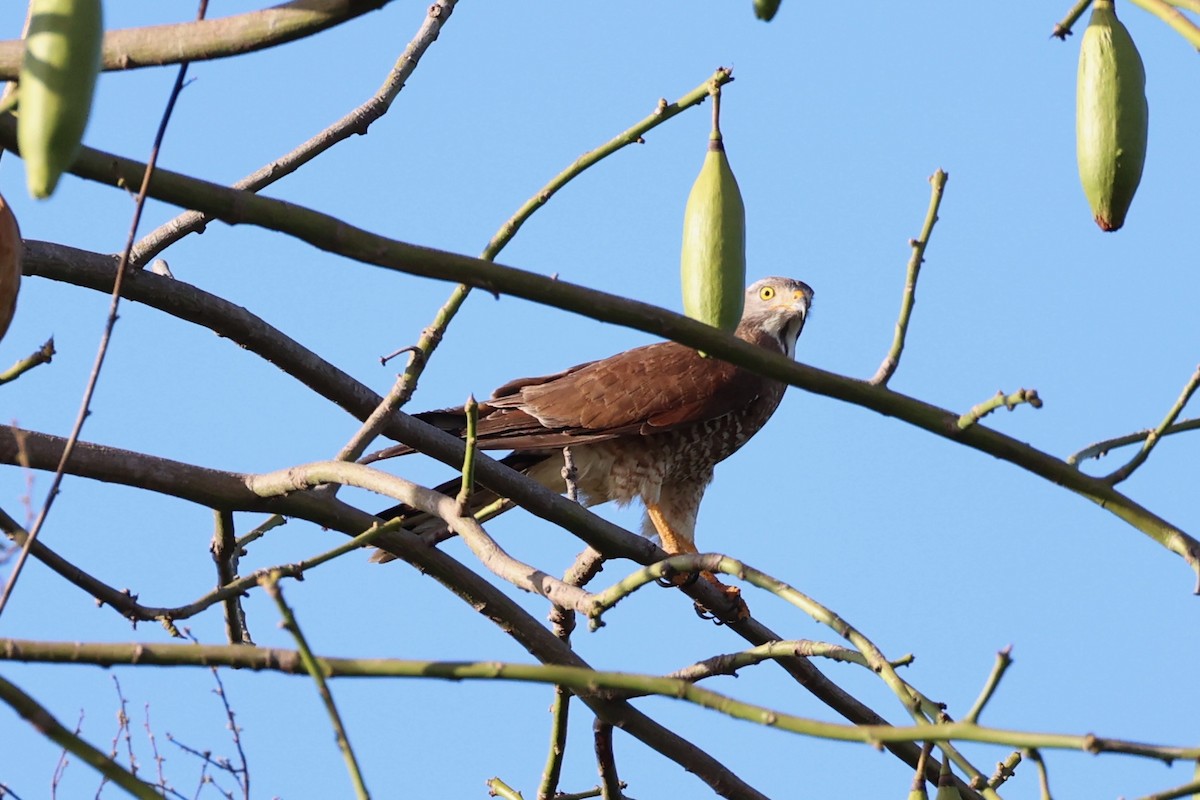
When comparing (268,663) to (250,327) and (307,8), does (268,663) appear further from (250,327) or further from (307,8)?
(250,327)

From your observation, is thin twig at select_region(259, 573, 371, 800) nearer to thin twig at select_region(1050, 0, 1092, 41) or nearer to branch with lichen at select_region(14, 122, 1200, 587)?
branch with lichen at select_region(14, 122, 1200, 587)

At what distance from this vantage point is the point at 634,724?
3.13 m

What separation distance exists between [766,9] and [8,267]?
1017 millimetres

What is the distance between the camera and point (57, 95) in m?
1.25

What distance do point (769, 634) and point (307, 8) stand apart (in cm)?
239

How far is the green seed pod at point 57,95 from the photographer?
1253 mm

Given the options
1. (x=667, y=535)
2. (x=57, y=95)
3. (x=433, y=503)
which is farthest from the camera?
(x=667, y=535)

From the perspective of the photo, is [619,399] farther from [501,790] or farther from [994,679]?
[994,679]

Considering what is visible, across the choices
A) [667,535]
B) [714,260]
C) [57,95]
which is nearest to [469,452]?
[714,260]

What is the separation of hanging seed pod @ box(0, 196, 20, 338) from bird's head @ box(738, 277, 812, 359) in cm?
592

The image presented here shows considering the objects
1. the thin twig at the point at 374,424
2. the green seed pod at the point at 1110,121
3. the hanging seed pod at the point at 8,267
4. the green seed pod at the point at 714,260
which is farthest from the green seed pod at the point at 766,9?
Answer: the thin twig at the point at 374,424

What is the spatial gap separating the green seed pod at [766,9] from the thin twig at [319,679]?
83 cm

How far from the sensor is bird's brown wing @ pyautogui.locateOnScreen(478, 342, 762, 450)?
6.36 metres

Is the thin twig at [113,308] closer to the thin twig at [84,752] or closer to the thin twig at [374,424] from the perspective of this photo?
the thin twig at [84,752]
